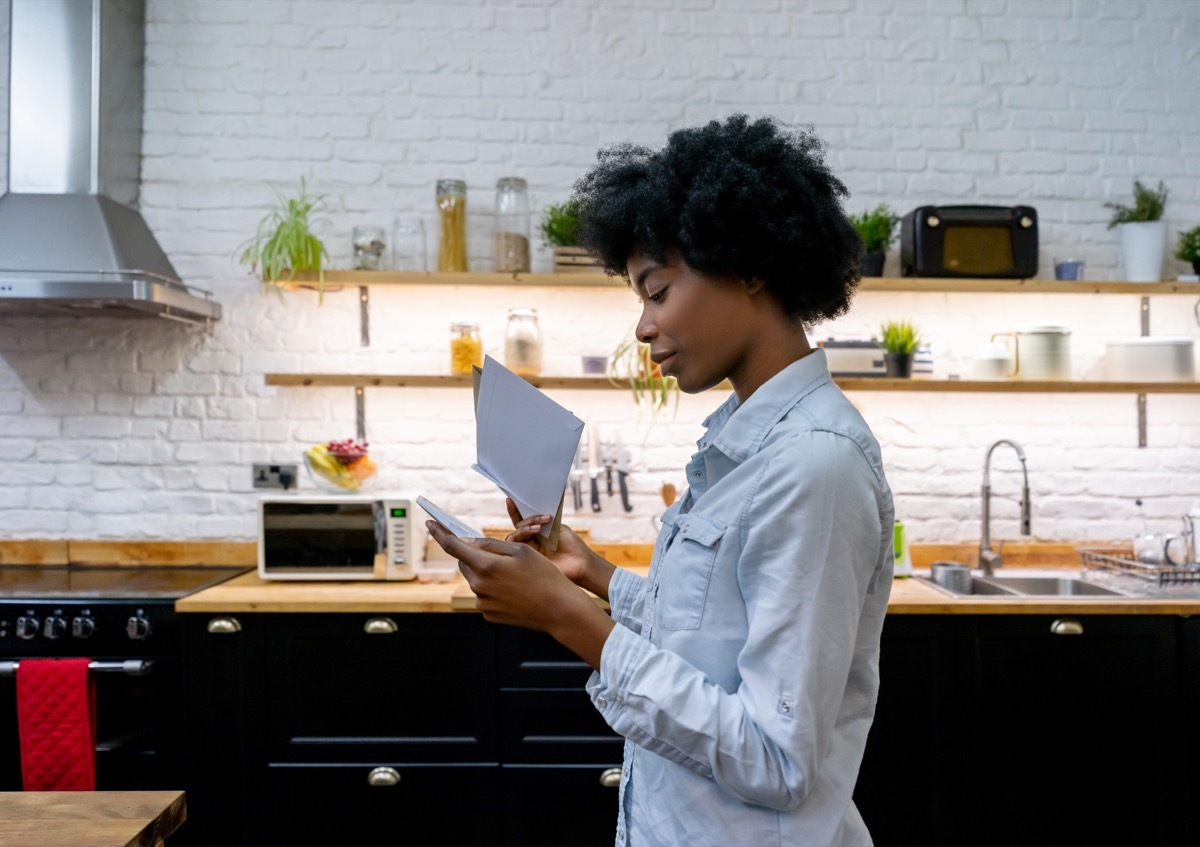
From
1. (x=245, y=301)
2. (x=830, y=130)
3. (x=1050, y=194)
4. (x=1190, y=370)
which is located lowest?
(x=1190, y=370)

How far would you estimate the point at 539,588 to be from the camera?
937 millimetres

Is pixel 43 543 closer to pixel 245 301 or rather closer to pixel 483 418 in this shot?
pixel 245 301

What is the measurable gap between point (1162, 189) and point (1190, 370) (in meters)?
0.69

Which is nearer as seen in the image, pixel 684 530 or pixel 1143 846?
pixel 684 530

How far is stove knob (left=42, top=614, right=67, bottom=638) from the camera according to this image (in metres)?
2.42

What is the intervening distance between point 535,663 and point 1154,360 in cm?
230

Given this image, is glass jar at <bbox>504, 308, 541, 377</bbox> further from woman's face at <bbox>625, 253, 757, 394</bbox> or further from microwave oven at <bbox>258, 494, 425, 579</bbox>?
woman's face at <bbox>625, 253, 757, 394</bbox>

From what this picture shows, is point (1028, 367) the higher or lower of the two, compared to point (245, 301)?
lower

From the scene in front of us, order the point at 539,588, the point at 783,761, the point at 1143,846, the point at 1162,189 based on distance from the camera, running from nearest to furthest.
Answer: the point at 783,761
the point at 539,588
the point at 1143,846
the point at 1162,189

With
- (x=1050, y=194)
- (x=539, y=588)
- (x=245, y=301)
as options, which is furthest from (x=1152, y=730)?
(x=245, y=301)

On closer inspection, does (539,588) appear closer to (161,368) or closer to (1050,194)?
(161,368)

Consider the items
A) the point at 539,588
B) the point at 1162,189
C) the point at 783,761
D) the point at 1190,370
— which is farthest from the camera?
the point at 1162,189

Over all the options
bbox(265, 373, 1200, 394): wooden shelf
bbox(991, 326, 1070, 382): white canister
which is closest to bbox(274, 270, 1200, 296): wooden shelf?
bbox(991, 326, 1070, 382): white canister

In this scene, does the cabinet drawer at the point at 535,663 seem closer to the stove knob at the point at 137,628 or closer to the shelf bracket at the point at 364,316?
the stove knob at the point at 137,628
